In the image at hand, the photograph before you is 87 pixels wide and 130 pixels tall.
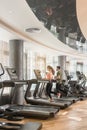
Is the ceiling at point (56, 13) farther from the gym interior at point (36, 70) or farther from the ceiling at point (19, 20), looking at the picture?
the ceiling at point (19, 20)

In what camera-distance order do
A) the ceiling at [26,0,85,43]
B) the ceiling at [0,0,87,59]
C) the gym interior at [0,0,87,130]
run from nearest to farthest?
1. the gym interior at [0,0,87,130]
2. the ceiling at [26,0,85,43]
3. the ceiling at [0,0,87,59]

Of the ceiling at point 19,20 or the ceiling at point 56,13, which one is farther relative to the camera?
the ceiling at point 19,20

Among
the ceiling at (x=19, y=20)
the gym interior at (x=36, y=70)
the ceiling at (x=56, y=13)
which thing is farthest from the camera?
the ceiling at (x=19, y=20)

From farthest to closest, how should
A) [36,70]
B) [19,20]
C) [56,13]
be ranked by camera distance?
[36,70], [19,20], [56,13]

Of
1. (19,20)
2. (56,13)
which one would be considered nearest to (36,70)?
(19,20)

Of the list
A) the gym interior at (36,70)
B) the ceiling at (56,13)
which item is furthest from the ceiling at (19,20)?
the ceiling at (56,13)

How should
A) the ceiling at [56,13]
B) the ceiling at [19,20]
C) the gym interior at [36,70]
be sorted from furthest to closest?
the ceiling at [19,20] → the ceiling at [56,13] → the gym interior at [36,70]

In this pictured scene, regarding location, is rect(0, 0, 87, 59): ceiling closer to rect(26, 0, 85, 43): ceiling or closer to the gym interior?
the gym interior

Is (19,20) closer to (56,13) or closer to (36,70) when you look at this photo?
(56,13)

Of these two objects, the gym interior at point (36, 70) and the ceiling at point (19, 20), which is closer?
the gym interior at point (36, 70)

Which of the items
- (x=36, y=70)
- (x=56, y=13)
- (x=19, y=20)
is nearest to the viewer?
(x=56, y=13)

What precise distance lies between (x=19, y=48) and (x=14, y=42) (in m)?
0.32

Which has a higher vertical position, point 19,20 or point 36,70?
Result: point 19,20

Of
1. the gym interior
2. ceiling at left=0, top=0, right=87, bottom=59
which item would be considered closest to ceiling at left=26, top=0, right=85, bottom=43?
the gym interior
